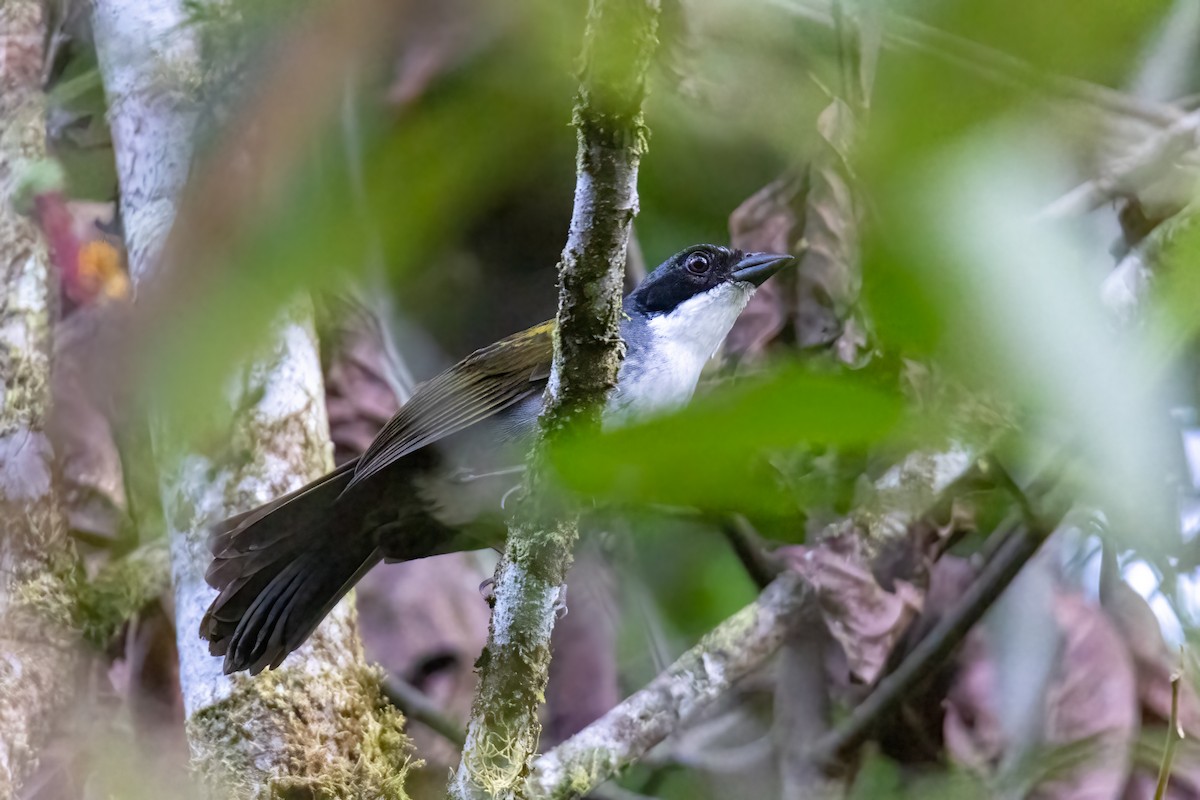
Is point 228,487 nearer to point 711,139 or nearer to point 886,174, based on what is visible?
point 711,139

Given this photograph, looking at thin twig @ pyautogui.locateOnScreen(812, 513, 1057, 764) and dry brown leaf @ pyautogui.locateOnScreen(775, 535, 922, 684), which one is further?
dry brown leaf @ pyautogui.locateOnScreen(775, 535, 922, 684)

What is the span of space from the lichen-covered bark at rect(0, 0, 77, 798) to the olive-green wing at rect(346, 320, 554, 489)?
1005mm

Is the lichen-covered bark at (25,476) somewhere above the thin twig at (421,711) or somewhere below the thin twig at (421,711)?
above

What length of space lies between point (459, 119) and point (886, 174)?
2.01ft

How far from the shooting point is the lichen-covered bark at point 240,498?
2973mm

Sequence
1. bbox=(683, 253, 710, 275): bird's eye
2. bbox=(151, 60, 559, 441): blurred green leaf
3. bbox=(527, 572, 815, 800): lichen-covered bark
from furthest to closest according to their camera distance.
Result: bbox=(683, 253, 710, 275): bird's eye < bbox=(527, 572, 815, 800): lichen-covered bark < bbox=(151, 60, 559, 441): blurred green leaf

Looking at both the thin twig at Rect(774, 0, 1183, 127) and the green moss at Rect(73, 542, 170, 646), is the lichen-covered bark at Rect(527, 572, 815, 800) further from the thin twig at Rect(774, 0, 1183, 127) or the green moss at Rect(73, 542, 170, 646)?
the thin twig at Rect(774, 0, 1183, 127)

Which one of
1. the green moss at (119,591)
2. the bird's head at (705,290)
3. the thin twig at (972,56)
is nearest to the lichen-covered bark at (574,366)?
the thin twig at (972,56)

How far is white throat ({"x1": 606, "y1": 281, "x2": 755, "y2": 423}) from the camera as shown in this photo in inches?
120

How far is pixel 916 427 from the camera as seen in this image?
712mm

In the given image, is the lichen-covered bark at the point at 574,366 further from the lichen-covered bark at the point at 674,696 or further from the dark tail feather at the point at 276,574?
the dark tail feather at the point at 276,574

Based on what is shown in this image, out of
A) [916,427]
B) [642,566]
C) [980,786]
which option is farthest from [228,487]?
[916,427]

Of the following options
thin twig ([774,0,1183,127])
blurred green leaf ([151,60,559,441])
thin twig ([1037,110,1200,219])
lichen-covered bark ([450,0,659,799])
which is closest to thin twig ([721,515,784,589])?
lichen-covered bark ([450,0,659,799])

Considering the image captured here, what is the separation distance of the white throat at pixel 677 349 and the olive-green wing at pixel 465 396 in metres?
0.23
